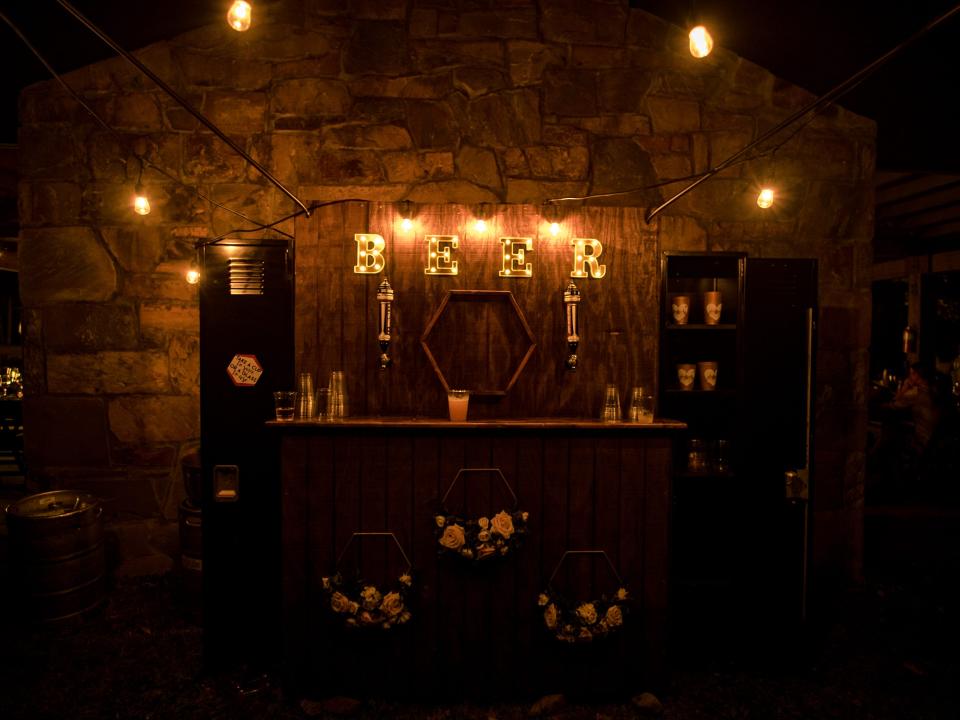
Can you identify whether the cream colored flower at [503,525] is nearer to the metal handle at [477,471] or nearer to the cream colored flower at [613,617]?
the metal handle at [477,471]

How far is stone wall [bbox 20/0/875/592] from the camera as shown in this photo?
4.25 m

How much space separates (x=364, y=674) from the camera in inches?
122

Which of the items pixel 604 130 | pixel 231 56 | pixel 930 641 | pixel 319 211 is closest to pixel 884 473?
pixel 930 641

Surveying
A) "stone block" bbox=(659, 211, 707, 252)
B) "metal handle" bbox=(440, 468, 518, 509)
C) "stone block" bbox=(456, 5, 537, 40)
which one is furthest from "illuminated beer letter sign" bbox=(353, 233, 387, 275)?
"stone block" bbox=(659, 211, 707, 252)

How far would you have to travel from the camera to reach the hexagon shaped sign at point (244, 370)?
3275 mm

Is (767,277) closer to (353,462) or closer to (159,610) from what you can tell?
(353,462)

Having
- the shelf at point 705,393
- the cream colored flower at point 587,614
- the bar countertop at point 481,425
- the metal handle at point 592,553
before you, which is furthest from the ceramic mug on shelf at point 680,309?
the cream colored flower at point 587,614

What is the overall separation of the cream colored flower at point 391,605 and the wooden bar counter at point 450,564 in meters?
0.12

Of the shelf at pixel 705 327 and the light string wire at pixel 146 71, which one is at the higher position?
the light string wire at pixel 146 71

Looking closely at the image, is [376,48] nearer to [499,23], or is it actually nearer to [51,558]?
[499,23]

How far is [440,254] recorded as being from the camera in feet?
11.9

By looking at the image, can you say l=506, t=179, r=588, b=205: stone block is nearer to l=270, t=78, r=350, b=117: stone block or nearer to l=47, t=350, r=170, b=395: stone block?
l=270, t=78, r=350, b=117: stone block

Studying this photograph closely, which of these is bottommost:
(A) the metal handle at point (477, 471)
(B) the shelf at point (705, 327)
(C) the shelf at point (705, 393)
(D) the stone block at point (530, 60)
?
(A) the metal handle at point (477, 471)

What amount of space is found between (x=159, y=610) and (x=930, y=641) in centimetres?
557
